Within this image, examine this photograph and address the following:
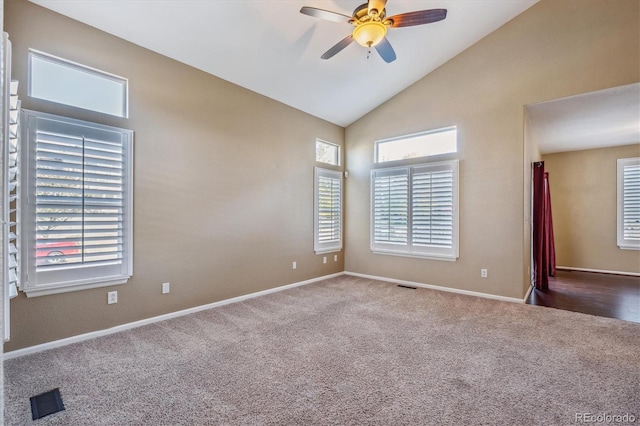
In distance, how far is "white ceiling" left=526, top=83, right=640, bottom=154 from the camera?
12.8ft

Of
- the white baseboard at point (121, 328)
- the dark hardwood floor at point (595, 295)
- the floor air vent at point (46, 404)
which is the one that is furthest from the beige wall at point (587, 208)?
the floor air vent at point (46, 404)

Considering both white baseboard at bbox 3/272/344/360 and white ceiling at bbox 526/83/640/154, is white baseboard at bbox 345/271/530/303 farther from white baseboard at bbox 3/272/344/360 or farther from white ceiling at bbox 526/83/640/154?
white ceiling at bbox 526/83/640/154

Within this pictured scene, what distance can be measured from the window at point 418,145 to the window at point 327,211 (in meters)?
0.98

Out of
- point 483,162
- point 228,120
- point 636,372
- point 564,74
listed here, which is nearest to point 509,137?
point 483,162

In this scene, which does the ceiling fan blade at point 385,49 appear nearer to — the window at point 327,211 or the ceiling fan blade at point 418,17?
the ceiling fan blade at point 418,17

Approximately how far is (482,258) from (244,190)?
3.79 m

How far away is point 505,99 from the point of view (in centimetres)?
439

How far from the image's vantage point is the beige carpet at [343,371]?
198cm

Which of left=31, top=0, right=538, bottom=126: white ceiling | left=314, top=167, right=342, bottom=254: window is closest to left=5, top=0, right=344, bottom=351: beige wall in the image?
left=31, top=0, right=538, bottom=126: white ceiling

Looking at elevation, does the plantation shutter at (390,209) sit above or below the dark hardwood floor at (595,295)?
above

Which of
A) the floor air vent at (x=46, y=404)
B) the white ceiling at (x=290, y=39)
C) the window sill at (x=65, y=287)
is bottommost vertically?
the floor air vent at (x=46, y=404)

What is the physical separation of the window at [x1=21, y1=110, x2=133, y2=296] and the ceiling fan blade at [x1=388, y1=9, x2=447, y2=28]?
3.08 metres

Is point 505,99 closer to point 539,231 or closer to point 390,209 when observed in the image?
point 539,231

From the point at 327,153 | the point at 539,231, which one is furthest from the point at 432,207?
the point at 327,153
